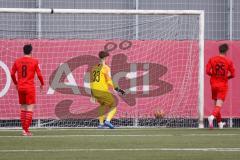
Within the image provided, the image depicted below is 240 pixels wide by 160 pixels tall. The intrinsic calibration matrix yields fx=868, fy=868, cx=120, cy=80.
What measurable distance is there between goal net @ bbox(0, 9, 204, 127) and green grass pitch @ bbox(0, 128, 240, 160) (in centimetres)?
362

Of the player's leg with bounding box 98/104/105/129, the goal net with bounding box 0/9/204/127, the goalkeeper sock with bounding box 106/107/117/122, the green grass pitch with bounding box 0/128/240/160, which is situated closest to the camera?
the green grass pitch with bounding box 0/128/240/160

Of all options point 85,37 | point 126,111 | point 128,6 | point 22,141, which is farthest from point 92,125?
point 22,141

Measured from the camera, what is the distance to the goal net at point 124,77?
68.6 ft

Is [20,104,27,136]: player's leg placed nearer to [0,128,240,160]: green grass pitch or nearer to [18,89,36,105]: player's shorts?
[0,128,240,160]: green grass pitch

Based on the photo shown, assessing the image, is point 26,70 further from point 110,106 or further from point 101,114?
point 101,114

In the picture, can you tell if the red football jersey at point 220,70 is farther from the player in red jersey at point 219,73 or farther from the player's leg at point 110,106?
the player's leg at point 110,106

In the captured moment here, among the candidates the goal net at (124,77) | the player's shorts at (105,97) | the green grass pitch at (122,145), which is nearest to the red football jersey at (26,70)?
the green grass pitch at (122,145)

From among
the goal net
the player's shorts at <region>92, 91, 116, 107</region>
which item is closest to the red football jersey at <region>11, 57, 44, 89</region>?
the player's shorts at <region>92, 91, 116, 107</region>

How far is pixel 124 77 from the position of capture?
21344 millimetres

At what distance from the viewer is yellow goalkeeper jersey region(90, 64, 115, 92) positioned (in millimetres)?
19172

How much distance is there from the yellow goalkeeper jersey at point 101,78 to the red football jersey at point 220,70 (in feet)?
7.45

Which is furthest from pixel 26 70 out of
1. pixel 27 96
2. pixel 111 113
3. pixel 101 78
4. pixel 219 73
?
pixel 219 73

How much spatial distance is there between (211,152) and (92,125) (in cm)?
880

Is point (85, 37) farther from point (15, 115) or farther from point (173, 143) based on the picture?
point (173, 143)
